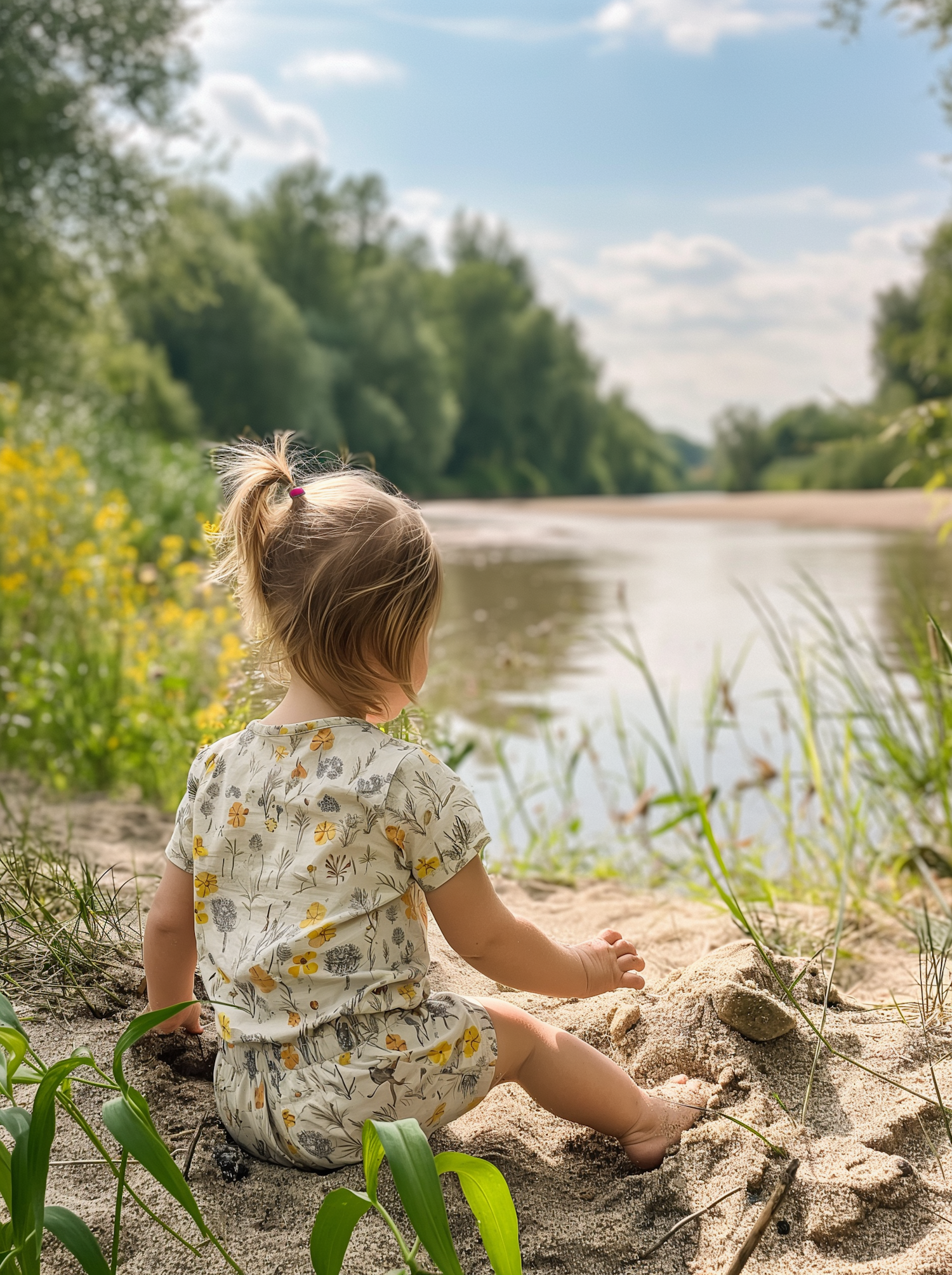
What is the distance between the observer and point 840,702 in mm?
4109

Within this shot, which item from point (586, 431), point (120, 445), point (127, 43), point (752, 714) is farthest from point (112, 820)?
point (586, 431)

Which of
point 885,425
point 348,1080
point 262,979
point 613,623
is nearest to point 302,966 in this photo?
point 262,979

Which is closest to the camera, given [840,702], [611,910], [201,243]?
[611,910]

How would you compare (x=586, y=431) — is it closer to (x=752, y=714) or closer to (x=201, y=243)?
(x=201, y=243)

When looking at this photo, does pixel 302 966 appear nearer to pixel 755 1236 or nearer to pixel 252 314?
pixel 755 1236

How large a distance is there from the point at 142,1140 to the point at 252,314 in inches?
1234

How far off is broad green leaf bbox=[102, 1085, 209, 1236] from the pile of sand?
0.85ft

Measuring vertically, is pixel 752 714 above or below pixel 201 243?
→ below

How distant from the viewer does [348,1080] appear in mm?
1459

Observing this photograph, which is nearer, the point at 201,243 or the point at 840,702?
the point at 840,702

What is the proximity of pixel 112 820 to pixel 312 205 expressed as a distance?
4024 centimetres

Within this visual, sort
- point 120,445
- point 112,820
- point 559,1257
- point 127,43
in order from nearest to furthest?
1. point 559,1257
2. point 112,820
3. point 120,445
4. point 127,43

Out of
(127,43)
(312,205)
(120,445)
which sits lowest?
(120,445)

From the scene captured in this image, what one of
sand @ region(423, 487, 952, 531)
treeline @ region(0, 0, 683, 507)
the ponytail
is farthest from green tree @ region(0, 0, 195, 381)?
the ponytail
